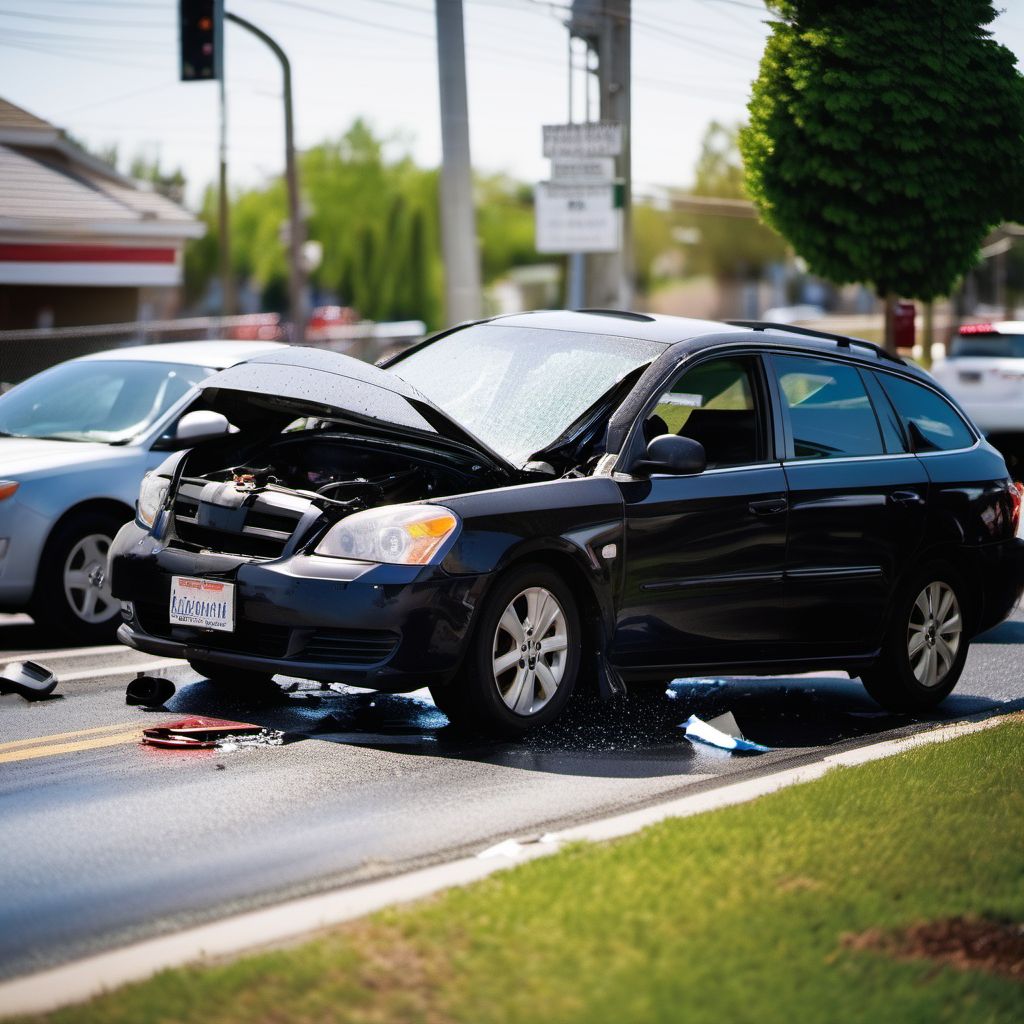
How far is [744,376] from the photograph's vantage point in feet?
26.9

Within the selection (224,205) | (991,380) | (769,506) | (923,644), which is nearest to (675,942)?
(769,506)

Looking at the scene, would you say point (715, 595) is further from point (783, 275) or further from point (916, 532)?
point (783, 275)

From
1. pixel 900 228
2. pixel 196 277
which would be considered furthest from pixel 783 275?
pixel 900 228

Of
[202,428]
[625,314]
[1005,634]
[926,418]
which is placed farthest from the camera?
[1005,634]

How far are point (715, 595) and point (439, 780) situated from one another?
1.74 meters

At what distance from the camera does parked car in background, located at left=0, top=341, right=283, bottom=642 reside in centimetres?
976

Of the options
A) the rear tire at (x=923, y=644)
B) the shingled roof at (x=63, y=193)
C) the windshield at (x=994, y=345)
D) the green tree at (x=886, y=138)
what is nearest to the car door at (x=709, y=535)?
the rear tire at (x=923, y=644)

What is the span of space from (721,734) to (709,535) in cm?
85

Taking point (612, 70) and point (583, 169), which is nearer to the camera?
point (583, 169)

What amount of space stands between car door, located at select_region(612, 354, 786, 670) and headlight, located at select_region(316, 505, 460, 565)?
0.93 m

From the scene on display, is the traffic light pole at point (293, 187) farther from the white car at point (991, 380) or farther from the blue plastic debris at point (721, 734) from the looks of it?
the blue plastic debris at point (721, 734)

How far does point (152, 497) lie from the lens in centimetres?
792

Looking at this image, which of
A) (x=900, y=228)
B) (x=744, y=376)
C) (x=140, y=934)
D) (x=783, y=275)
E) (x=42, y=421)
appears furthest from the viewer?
(x=783, y=275)

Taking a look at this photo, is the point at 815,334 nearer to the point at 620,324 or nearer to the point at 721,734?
the point at 620,324
